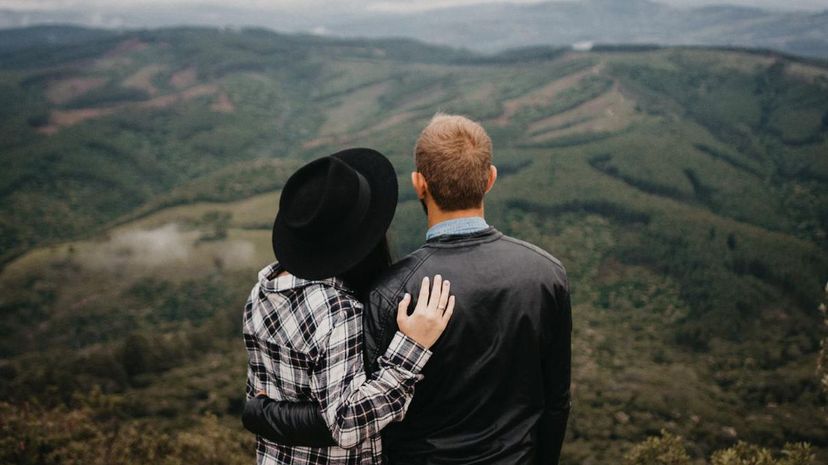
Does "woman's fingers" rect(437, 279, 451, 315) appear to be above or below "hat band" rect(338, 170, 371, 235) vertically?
below

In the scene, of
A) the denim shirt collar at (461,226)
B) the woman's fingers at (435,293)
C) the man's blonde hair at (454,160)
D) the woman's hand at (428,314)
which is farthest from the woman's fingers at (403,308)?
the man's blonde hair at (454,160)

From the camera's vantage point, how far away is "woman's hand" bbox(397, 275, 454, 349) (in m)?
2.62

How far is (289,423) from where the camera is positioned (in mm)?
2748

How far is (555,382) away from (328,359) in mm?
1353

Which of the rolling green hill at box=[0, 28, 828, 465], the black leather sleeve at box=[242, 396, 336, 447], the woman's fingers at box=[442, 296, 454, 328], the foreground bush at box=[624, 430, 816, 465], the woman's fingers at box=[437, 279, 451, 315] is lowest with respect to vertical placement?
the rolling green hill at box=[0, 28, 828, 465]

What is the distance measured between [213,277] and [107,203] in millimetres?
68929

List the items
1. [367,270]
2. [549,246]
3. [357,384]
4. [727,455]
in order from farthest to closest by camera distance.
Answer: [549,246] → [727,455] → [367,270] → [357,384]

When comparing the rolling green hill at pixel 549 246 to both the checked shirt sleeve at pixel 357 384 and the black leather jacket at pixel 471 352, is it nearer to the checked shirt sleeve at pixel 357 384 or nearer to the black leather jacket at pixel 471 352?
the black leather jacket at pixel 471 352

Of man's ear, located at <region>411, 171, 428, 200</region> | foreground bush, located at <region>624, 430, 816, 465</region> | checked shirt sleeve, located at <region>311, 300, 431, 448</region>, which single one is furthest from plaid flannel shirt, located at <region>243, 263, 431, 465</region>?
foreground bush, located at <region>624, 430, 816, 465</region>

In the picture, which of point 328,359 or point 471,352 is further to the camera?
point 471,352

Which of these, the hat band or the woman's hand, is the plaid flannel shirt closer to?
the woman's hand

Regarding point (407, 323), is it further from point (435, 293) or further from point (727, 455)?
point (727, 455)

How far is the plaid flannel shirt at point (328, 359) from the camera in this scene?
2.56 meters

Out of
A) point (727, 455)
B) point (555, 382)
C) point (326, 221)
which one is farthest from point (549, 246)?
point (326, 221)
